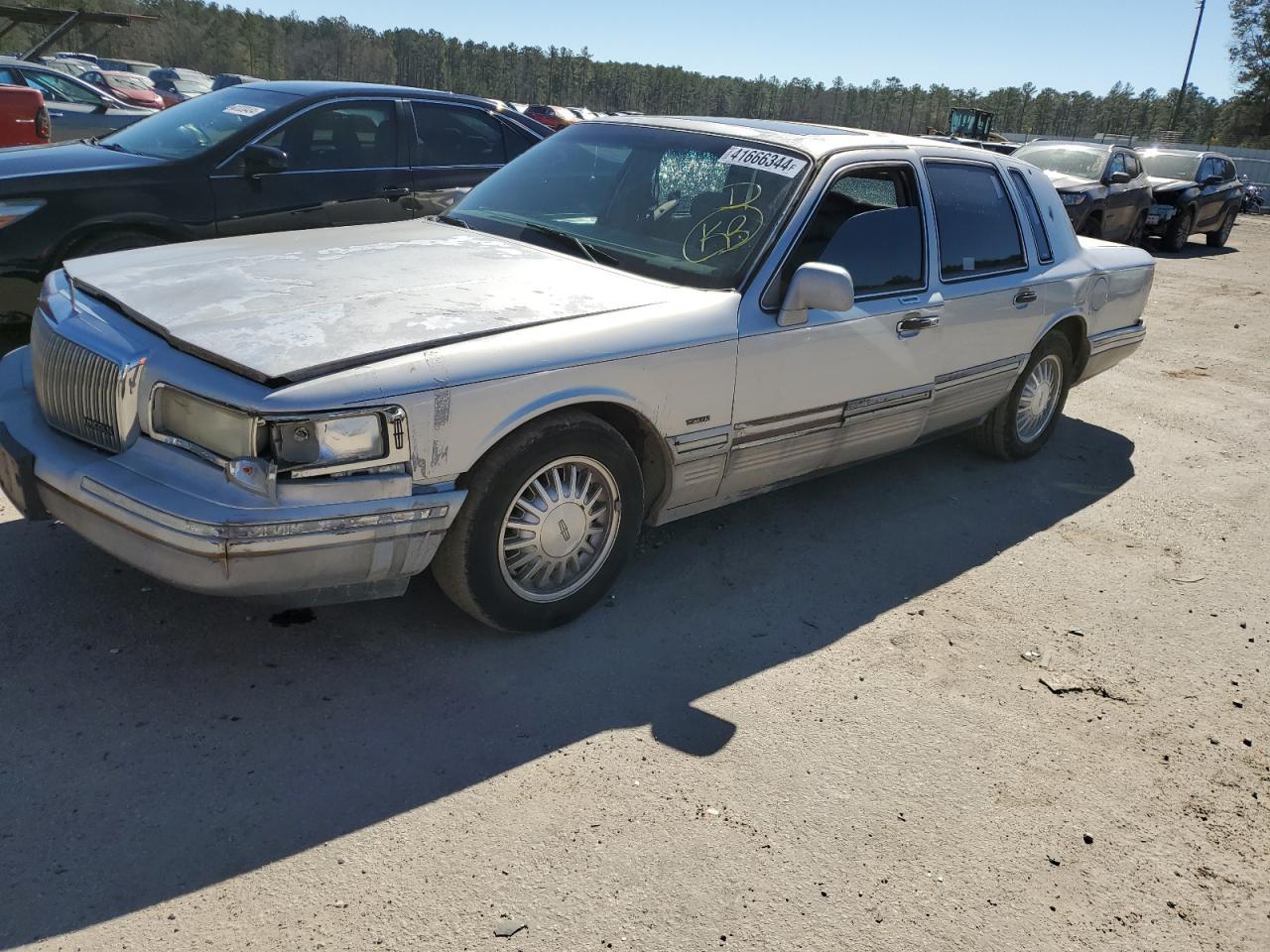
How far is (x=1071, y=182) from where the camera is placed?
14250 mm

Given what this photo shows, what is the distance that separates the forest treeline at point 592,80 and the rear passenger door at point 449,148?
49.2 m

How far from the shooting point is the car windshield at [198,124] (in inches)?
242

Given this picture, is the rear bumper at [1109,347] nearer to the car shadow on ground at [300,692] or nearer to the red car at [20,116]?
the car shadow on ground at [300,692]

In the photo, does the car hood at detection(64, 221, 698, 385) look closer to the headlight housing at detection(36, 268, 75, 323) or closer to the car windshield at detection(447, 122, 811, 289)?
the headlight housing at detection(36, 268, 75, 323)

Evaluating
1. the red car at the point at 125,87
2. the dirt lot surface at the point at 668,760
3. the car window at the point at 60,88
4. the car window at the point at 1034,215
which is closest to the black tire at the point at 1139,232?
the car window at the point at 1034,215

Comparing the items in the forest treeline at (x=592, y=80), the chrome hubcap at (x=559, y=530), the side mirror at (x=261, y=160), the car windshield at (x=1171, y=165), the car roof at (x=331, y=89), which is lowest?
the chrome hubcap at (x=559, y=530)

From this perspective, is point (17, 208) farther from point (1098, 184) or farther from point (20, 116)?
point (1098, 184)

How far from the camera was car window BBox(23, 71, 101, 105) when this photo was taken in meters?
14.6

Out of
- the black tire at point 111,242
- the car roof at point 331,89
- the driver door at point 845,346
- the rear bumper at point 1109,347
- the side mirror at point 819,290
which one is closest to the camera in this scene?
the side mirror at point 819,290

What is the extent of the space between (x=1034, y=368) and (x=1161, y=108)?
90008 mm

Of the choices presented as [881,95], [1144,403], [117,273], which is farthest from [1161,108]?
[117,273]

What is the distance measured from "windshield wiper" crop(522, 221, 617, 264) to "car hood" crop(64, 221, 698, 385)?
7 centimetres

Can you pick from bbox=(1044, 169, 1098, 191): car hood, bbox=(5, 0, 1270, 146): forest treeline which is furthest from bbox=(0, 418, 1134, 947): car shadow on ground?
bbox=(5, 0, 1270, 146): forest treeline

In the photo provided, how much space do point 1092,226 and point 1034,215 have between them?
10.3m
